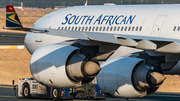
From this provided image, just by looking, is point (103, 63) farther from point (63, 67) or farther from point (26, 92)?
point (26, 92)

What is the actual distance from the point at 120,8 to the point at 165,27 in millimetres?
5231

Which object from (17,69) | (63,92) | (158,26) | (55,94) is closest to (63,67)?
(158,26)

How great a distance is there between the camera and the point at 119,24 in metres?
25.9

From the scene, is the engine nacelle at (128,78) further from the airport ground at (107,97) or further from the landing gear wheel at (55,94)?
the airport ground at (107,97)

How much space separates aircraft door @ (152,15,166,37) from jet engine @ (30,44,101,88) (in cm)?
620

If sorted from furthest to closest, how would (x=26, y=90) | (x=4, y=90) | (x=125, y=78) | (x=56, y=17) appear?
(x=4, y=90), (x=26, y=90), (x=56, y=17), (x=125, y=78)

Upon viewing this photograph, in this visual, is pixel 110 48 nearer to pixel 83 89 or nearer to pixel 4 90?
pixel 83 89

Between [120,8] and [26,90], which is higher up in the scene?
[120,8]

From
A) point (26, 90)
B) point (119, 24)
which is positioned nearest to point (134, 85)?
point (119, 24)

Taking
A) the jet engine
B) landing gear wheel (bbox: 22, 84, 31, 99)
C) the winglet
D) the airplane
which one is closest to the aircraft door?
the airplane

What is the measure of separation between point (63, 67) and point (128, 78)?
2.90 m

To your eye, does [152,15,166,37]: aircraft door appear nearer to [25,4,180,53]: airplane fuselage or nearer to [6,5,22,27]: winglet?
[25,4,180,53]: airplane fuselage

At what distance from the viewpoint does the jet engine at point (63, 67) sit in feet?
58.5

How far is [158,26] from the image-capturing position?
2294 centimetres
